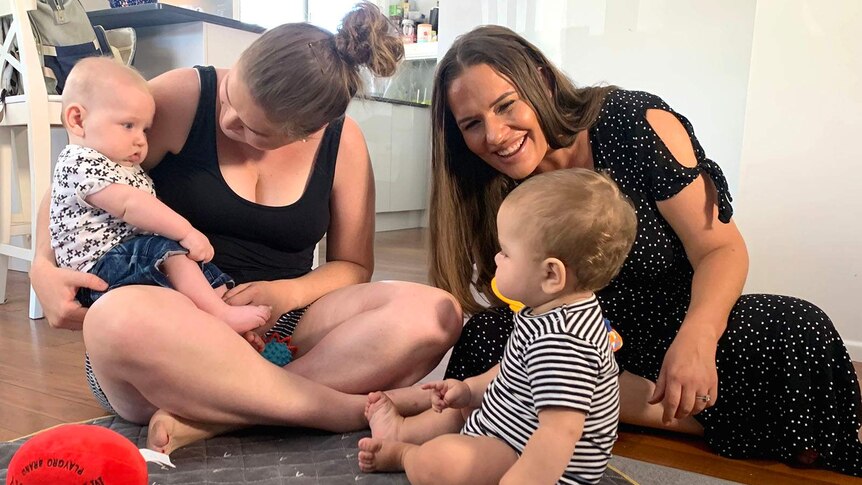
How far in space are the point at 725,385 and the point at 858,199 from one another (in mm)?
910

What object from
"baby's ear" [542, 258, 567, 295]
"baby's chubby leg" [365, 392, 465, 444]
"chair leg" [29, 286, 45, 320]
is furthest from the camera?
"chair leg" [29, 286, 45, 320]

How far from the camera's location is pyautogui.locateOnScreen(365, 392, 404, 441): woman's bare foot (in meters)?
0.96

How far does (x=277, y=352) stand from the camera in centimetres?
105

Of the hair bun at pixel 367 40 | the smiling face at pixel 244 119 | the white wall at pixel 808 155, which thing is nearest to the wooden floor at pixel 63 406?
the white wall at pixel 808 155

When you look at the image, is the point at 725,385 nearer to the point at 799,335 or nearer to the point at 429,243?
the point at 799,335

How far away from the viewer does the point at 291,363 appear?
3.43 ft

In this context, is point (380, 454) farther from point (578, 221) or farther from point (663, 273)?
point (663, 273)

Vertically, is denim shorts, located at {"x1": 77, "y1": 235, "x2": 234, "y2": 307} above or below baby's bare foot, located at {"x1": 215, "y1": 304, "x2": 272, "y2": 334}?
above

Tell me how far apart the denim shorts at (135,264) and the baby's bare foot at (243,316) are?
0.06 metres

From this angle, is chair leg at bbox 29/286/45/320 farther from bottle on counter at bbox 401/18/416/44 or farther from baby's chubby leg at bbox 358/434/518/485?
bottle on counter at bbox 401/18/416/44

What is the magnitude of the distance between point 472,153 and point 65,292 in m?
0.68

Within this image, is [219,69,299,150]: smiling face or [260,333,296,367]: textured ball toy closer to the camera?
[219,69,299,150]: smiling face

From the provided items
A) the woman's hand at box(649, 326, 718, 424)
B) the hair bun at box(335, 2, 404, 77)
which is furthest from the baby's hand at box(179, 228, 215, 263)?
the woman's hand at box(649, 326, 718, 424)

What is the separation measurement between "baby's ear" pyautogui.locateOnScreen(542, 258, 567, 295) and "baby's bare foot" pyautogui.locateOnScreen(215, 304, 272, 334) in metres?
0.44
